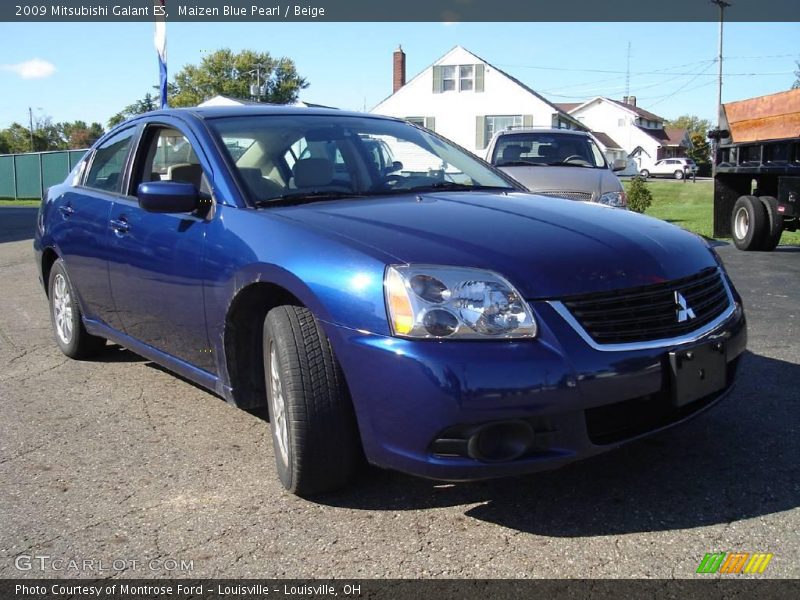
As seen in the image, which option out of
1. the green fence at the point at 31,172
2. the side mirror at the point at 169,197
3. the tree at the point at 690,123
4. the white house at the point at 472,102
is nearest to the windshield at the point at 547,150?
the side mirror at the point at 169,197

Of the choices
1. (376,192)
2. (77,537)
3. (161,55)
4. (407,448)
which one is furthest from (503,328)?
(161,55)

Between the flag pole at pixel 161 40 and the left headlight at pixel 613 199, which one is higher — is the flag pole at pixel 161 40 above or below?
above

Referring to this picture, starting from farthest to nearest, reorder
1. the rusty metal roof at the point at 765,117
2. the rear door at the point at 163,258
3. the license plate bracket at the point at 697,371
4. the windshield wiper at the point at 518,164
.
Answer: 1. the windshield wiper at the point at 518,164
2. the rusty metal roof at the point at 765,117
3. the rear door at the point at 163,258
4. the license plate bracket at the point at 697,371

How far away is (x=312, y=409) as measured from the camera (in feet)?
9.81

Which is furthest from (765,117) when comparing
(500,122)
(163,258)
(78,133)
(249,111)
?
(78,133)

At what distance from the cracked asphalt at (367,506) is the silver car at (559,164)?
18.5 feet

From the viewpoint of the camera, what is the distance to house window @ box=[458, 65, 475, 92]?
43.7 meters

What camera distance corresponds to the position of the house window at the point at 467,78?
1720 inches

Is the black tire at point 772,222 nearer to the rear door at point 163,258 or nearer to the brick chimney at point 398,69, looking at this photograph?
the rear door at point 163,258

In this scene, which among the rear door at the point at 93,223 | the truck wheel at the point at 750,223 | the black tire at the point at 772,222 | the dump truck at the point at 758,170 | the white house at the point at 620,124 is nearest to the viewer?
the rear door at the point at 93,223

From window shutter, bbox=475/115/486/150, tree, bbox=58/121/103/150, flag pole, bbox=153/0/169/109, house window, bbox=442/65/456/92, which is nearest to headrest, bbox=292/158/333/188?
flag pole, bbox=153/0/169/109

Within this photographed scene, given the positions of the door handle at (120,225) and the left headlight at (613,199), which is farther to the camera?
the left headlight at (613,199)

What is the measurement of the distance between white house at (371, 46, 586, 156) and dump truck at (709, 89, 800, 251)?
30.9 metres

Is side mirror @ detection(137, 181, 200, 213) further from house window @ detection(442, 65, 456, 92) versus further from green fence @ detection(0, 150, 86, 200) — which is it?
house window @ detection(442, 65, 456, 92)
